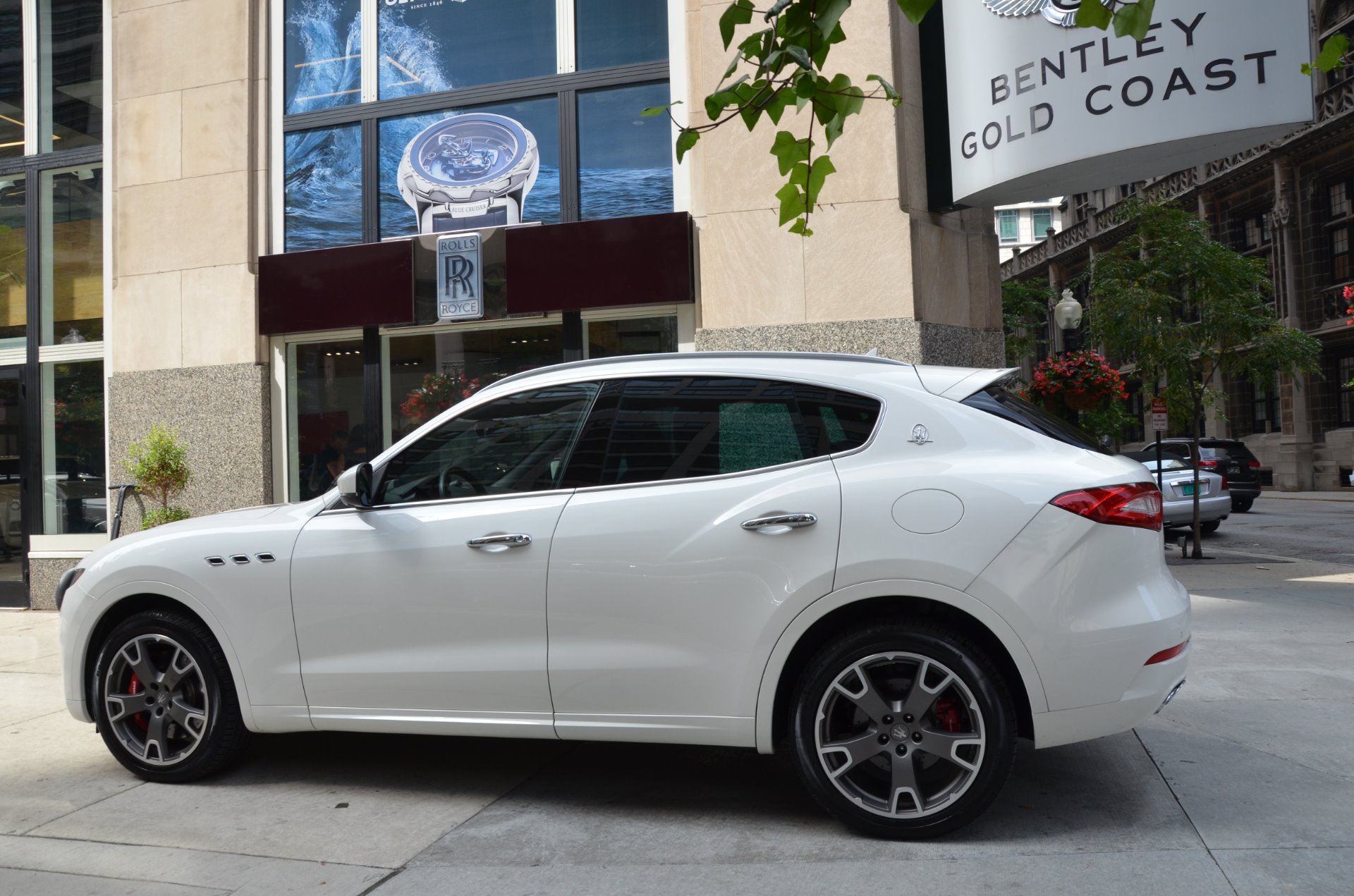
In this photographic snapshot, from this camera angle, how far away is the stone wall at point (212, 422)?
11.3 metres

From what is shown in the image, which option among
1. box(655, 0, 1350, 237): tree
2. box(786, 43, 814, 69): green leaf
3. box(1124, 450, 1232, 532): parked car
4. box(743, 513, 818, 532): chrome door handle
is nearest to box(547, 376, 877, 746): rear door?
box(743, 513, 818, 532): chrome door handle

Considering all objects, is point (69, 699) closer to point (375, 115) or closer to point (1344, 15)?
point (375, 115)

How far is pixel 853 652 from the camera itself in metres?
4.01

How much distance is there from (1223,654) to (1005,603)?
457cm

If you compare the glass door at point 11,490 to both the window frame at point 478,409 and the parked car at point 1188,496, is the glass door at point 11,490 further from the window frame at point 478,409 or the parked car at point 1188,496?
the parked car at point 1188,496

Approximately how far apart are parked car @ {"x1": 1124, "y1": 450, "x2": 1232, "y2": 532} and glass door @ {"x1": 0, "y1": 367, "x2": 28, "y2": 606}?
14.8m

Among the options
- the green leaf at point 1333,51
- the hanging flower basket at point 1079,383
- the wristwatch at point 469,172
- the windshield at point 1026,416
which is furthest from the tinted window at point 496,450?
the hanging flower basket at point 1079,383

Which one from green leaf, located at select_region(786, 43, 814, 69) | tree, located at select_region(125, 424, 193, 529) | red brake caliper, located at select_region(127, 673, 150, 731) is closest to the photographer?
green leaf, located at select_region(786, 43, 814, 69)

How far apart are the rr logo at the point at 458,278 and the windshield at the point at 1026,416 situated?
23.2 feet

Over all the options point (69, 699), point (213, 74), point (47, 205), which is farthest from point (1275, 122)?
point (47, 205)

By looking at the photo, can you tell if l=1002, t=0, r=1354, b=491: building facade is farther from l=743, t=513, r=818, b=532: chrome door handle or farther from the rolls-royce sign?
l=743, t=513, r=818, b=532: chrome door handle

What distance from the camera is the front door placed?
443 centimetres

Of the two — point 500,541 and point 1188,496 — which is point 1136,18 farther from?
point 1188,496

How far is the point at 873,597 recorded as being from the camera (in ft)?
13.2
